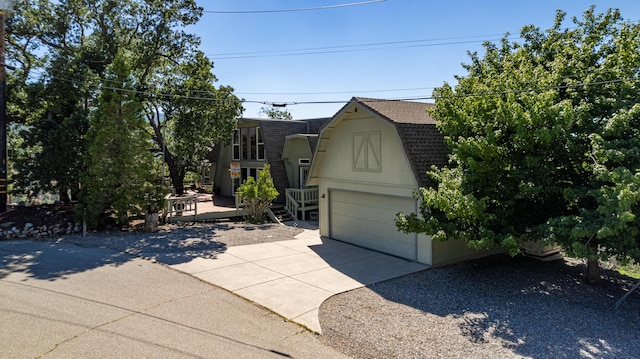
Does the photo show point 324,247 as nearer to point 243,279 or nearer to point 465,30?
point 243,279

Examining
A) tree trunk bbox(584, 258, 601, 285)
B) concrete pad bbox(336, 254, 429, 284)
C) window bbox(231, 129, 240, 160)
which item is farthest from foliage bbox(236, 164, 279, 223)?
tree trunk bbox(584, 258, 601, 285)

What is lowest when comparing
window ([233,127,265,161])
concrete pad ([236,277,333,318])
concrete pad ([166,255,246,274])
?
concrete pad ([236,277,333,318])

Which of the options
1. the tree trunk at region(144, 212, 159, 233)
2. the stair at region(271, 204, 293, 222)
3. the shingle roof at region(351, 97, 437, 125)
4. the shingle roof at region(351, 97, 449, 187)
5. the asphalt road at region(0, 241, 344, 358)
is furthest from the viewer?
the stair at region(271, 204, 293, 222)

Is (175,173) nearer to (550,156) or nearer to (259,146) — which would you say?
(259,146)

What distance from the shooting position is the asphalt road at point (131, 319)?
5.53 meters

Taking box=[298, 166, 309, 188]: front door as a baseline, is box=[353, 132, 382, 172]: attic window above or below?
above

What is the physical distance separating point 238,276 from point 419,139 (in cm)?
611

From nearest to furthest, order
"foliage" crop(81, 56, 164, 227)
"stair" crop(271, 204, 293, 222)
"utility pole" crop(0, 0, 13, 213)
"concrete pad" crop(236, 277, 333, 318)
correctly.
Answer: "concrete pad" crop(236, 277, 333, 318)
"foliage" crop(81, 56, 164, 227)
"utility pole" crop(0, 0, 13, 213)
"stair" crop(271, 204, 293, 222)

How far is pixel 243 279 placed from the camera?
9.07 m

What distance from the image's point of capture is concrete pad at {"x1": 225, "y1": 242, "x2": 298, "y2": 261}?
1128cm

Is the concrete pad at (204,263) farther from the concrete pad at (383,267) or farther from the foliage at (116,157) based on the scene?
the foliage at (116,157)

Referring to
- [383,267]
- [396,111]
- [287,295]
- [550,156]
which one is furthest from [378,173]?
[287,295]

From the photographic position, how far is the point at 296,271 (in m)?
9.85

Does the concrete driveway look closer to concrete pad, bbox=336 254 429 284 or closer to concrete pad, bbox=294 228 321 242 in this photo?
concrete pad, bbox=336 254 429 284
